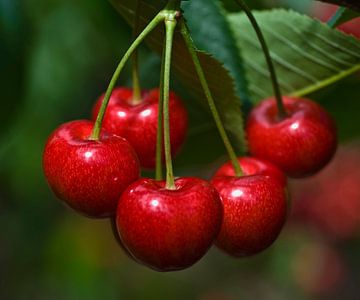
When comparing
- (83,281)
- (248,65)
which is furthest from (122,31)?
(83,281)

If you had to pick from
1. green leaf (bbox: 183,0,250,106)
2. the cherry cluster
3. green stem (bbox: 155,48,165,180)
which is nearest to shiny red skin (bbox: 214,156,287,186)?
the cherry cluster

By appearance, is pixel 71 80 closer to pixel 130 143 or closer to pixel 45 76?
pixel 45 76

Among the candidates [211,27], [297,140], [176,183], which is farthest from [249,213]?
[211,27]

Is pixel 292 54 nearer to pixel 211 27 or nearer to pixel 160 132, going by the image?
pixel 211 27

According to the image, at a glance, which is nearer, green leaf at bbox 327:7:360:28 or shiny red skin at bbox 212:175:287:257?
shiny red skin at bbox 212:175:287:257

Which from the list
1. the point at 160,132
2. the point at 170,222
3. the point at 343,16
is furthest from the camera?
the point at 343,16

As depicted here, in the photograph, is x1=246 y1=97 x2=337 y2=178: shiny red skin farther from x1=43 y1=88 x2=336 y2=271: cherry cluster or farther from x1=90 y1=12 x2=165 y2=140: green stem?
x1=90 y1=12 x2=165 y2=140: green stem

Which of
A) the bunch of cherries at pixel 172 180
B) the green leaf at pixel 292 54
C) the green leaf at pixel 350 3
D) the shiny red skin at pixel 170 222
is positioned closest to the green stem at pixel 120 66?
the bunch of cherries at pixel 172 180

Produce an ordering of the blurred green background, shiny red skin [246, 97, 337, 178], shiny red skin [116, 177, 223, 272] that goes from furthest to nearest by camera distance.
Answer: the blurred green background, shiny red skin [246, 97, 337, 178], shiny red skin [116, 177, 223, 272]
